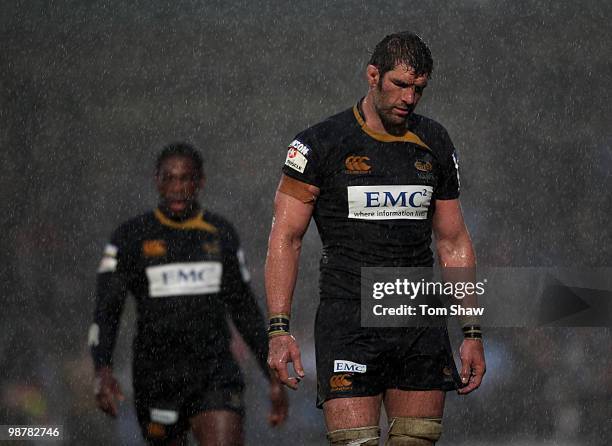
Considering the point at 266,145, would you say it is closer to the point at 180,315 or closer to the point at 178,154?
the point at 178,154

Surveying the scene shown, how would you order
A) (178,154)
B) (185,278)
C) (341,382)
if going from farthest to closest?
(178,154)
(185,278)
(341,382)

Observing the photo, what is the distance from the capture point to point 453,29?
15609 millimetres

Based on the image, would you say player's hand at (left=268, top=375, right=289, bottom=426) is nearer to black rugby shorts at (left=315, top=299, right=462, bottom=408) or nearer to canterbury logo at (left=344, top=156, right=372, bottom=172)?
black rugby shorts at (left=315, top=299, right=462, bottom=408)

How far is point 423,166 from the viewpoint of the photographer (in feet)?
20.4

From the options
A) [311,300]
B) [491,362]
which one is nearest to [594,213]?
[491,362]

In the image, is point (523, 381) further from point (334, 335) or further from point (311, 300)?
point (334, 335)

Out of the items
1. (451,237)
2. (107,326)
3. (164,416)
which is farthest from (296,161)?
(164,416)

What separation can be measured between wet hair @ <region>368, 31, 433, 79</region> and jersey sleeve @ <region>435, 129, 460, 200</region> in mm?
486

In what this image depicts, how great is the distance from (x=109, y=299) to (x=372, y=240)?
112 inches

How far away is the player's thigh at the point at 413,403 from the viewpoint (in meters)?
6.01

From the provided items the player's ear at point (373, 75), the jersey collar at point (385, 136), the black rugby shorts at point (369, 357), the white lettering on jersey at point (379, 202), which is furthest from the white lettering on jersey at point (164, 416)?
the player's ear at point (373, 75)

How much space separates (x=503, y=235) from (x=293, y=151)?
8334 millimetres

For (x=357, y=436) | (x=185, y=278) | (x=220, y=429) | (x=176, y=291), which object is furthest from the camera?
(x=185, y=278)

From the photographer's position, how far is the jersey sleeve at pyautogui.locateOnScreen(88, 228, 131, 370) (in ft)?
26.9
